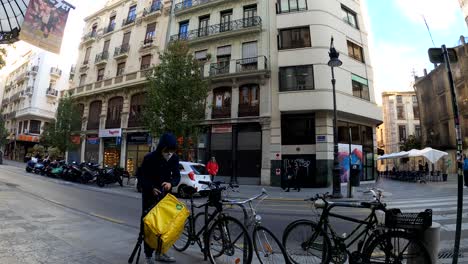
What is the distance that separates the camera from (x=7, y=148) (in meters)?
57.2

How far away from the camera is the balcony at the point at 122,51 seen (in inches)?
1185

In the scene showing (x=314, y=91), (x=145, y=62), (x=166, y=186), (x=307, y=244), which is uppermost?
(x=145, y=62)

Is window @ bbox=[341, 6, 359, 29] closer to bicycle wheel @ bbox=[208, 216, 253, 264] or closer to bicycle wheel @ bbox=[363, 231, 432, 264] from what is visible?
bicycle wheel @ bbox=[363, 231, 432, 264]

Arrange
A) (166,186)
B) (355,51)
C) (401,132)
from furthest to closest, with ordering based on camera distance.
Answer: (401,132) < (355,51) < (166,186)

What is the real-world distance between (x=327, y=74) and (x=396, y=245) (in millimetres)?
18071

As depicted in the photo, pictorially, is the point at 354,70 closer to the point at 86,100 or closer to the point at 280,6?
the point at 280,6

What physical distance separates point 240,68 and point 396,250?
2024 cm

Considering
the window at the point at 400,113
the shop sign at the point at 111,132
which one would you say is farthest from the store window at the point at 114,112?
the window at the point at 400,113

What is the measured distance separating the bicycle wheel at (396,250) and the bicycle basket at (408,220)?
106 mm

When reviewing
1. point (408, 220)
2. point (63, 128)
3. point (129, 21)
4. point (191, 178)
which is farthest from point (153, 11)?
point (408, 220)

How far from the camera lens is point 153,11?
28969mm

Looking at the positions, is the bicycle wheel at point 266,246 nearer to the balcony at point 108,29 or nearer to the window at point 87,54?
the balcony at point 108,29

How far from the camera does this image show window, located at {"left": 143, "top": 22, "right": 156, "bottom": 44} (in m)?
28.8

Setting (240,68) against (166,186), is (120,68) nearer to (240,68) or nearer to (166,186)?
(240,68)
